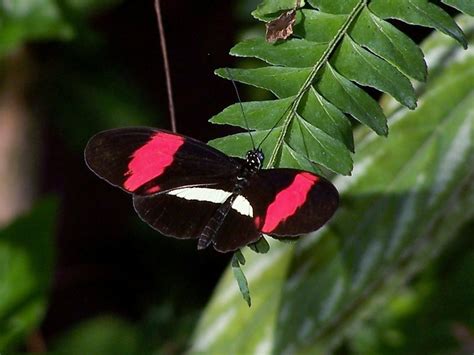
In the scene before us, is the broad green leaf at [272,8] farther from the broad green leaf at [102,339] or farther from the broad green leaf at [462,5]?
the broad green leaf at [102,339]

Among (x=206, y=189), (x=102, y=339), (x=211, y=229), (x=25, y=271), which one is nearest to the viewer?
(x=211, y=229)

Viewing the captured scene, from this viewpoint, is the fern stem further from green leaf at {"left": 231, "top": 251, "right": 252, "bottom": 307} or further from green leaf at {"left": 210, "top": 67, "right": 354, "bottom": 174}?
green leaf at {"left": 231, "top": 251, "right": 252, "bottom": 307}

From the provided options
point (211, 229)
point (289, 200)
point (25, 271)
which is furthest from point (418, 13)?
point (25, 271)

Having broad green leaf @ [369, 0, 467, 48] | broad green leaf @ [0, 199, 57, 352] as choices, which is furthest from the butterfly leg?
broad green leaf @ [0, 199, 57, 352]

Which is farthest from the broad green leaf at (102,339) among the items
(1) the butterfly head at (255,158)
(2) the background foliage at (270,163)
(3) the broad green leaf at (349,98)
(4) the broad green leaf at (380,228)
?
(3) the broad green leaf at (349,98)

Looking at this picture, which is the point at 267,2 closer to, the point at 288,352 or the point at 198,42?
the point at 288,352

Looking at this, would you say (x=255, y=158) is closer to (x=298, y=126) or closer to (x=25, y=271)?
(x=298, y=126)

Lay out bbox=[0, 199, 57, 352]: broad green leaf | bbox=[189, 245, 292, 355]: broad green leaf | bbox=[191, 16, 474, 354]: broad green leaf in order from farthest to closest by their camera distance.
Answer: bbox=[0, 199, 57, 352]: broad green leaf < bbox=[189, 245, 292, 355]: broad green leaf < bbox=[191, 16, 474, 354]: broad green leaf
